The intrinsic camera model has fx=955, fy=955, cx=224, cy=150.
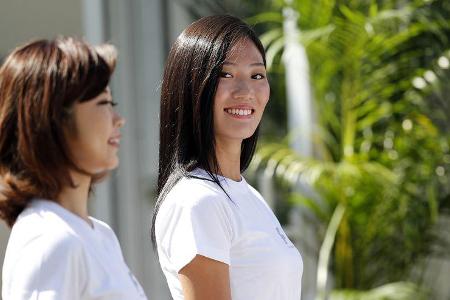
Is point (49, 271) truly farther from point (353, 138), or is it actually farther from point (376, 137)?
point (376, 137)

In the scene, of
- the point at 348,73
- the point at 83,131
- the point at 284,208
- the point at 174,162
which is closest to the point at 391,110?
the point at 348,73

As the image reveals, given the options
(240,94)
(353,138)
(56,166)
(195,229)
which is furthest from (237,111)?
(353,138)

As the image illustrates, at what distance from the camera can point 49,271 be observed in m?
1.52

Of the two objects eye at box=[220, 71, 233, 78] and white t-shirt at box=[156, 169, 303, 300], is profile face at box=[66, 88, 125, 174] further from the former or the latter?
eye at box=[220, 71, 233, 78]

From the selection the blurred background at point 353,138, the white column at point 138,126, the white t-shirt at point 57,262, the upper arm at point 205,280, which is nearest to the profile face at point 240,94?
the upper arm at point 205,280

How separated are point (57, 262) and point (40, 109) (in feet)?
0.82

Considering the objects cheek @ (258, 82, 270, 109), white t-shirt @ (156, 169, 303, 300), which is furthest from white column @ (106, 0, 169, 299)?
white t-shirt @ (156, 169, 303, 300)

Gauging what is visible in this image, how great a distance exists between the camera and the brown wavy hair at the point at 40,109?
1.56 m

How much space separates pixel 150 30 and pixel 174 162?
336cm

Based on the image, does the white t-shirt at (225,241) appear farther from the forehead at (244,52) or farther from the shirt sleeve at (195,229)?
the forehead at (244,52)

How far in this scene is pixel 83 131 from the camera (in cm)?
160

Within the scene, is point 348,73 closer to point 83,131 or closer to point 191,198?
point 191,198

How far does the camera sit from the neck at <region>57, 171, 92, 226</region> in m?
1.62

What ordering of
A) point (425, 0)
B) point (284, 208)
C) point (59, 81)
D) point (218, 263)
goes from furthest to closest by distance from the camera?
1. point (284, 208)
2. point (425, 0)
3. point (218, 263)
4. point (59, 81)
